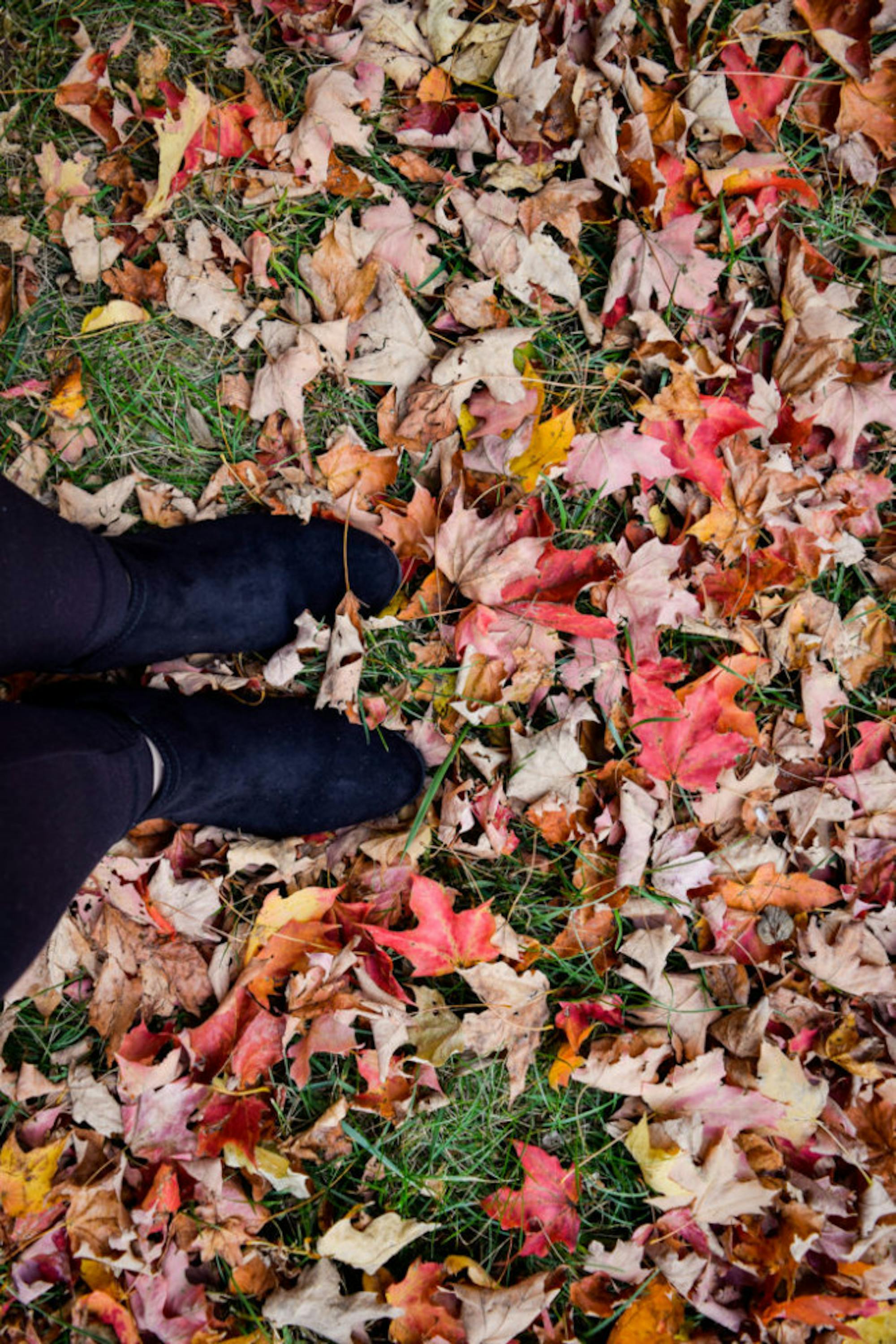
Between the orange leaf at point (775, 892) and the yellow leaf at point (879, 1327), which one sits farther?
the orange leaf at point (775, 892)

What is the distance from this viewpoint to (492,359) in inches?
78.3

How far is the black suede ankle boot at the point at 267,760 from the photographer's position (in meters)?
1.84

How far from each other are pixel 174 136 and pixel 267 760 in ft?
4.57

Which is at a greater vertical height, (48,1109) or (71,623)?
(71,623)

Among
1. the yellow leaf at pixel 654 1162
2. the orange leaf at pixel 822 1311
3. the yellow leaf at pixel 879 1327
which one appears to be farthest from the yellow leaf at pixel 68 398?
the yellow leaf at pixel 879 1327

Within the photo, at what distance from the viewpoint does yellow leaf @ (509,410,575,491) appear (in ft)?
6.61

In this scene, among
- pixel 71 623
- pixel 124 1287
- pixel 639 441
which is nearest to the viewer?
pixel 71 623

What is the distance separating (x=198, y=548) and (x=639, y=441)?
1018 millimetres

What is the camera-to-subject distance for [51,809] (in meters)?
1.41

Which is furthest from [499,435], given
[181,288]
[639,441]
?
[181,288]

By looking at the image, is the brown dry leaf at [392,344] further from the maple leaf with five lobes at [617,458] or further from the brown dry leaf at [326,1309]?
the brown dry leaf at [326,1309]

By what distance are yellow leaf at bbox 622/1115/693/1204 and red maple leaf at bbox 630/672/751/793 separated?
784mm

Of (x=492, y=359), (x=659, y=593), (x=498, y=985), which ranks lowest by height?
(x=498, y=985)

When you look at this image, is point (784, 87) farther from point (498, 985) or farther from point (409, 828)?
point (498, 985)
